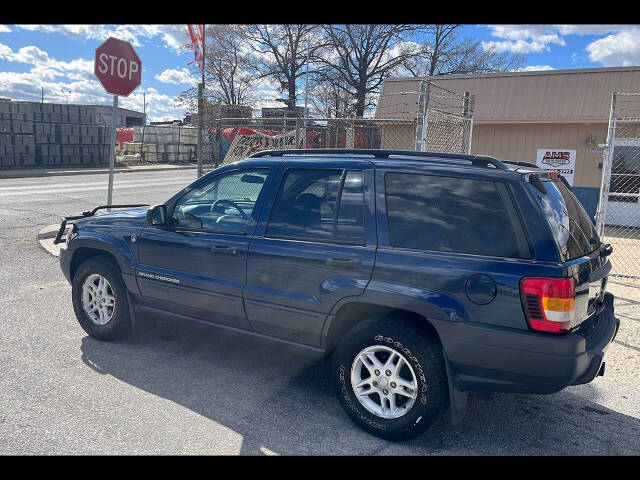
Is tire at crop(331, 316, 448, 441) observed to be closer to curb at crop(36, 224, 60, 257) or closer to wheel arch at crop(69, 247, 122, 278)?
wheel arch at crop(69, 247, 122, 278)

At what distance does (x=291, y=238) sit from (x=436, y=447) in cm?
166

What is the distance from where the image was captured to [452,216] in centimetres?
326

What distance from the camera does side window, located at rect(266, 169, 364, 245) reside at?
3.57 m

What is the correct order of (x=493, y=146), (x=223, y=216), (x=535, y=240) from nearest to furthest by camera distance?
(x=535, y=240)
(x=223, y=216)
(x=493, y=146)

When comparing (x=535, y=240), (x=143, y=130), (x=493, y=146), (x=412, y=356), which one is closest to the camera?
(x=535, y=240)

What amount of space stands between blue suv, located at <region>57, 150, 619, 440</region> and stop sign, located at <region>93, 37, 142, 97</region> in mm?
3851

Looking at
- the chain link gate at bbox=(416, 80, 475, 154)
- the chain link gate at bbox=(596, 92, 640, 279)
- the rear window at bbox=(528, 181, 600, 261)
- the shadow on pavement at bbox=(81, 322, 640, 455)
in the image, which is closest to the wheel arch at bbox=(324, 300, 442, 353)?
the shadow on pavement at bbox=(81, 322, 640, 455)

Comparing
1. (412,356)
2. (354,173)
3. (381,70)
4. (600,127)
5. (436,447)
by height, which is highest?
(381,70)

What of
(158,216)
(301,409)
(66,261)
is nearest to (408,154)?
(301,409)

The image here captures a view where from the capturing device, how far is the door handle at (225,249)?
156 inches

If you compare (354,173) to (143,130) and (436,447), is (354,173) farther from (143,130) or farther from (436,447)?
(143,130)

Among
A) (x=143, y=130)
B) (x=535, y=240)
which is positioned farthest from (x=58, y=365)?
(x=143, y=130)

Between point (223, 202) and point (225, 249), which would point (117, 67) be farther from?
point (225, 249)

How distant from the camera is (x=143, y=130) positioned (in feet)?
111
